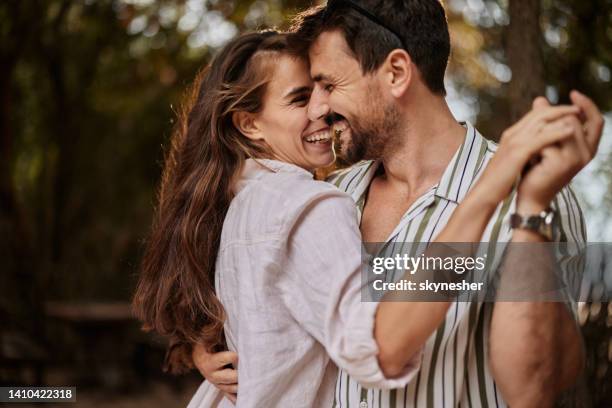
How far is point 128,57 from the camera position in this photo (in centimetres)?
1120

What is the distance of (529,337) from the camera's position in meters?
1.86

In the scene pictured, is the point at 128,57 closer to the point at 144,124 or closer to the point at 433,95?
the point at 144,124

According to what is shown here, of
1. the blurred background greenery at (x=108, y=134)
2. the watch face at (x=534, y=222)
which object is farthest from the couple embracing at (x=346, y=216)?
the blurred background greenery at (x=108, y=134)

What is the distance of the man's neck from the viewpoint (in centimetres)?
257

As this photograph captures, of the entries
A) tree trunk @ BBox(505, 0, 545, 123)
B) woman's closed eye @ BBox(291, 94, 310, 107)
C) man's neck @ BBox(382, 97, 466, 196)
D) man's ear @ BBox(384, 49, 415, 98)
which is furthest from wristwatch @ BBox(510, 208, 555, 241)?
tree trunk @ BBox(505, 0, 545, 123)

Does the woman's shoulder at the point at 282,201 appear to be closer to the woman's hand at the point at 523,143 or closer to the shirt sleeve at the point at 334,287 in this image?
the shirt sleeve at the point at 334,287

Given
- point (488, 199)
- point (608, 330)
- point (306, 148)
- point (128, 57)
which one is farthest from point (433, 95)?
point (128, 57)

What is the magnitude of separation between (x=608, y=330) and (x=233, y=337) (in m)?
1.85

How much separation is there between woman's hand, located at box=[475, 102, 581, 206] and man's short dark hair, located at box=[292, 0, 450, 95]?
93cm

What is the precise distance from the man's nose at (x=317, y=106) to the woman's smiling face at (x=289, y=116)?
18 millimetres

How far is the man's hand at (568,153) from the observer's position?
63.6 inches

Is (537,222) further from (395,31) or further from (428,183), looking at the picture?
(395,31)

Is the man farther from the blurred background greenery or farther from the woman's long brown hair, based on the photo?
the blurred background greenery

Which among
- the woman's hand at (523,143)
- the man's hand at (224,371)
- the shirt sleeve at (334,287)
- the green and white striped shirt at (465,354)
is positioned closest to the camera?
the woman's hand at (523,143)
